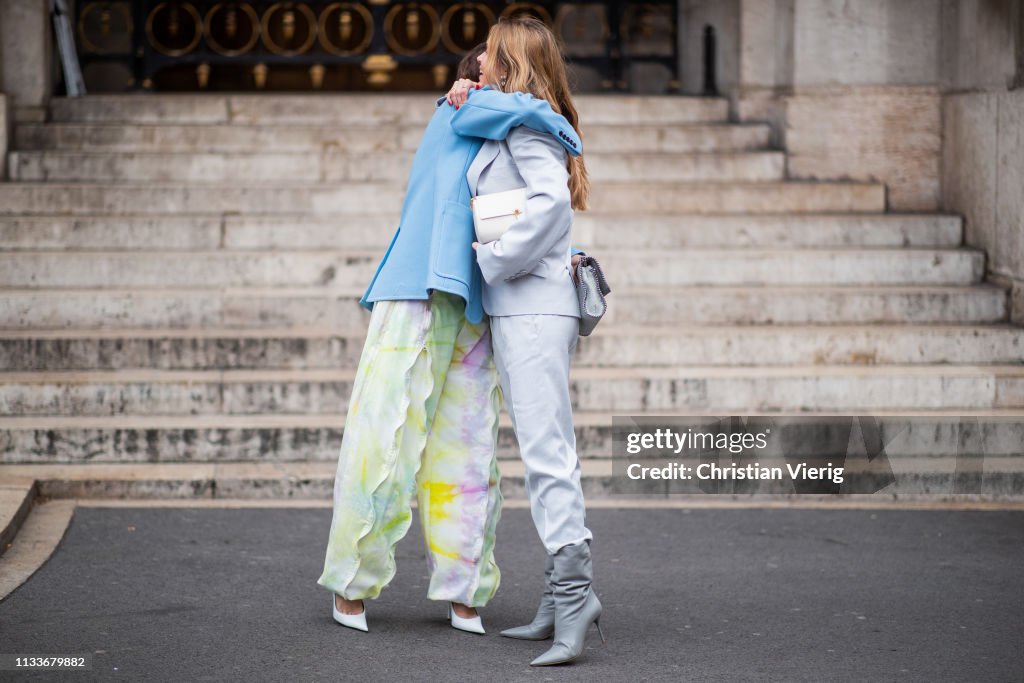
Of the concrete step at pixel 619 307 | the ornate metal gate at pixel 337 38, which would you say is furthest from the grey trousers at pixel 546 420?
the ornate metal gate at pixel 337 38

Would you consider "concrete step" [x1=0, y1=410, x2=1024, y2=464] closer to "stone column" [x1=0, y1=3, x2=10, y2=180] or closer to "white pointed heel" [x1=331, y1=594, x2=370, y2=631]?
"white pointed heel" [x1=331, y1=594, x2=370, y2=631]

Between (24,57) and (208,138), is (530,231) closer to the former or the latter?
(208,138)

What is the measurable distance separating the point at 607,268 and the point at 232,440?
2.82 meters

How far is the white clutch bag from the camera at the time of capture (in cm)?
478

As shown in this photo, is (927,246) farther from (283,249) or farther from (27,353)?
(27,353)

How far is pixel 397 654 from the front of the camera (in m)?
4.84

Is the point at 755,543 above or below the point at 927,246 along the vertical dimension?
below

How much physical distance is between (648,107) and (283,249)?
336cm

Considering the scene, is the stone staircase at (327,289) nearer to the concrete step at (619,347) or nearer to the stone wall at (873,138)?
the concrete step at (619,347)

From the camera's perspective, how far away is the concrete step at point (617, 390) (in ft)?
26.0

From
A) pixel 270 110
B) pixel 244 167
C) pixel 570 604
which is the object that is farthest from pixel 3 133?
pixel 570 604

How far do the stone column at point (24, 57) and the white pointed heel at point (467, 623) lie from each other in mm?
7079

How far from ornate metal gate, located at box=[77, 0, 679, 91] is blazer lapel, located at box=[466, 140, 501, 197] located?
27.5 ft

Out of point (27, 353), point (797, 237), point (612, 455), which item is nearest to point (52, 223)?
point (27, 353)
